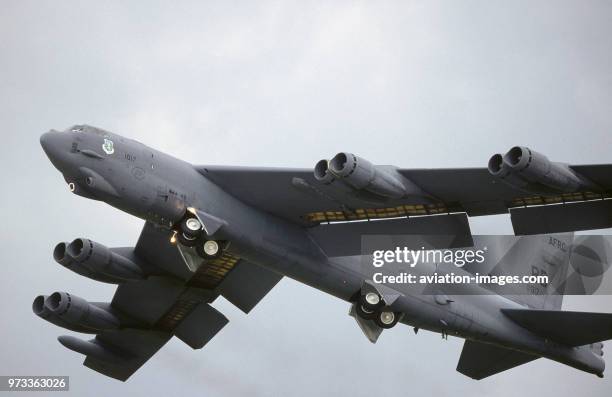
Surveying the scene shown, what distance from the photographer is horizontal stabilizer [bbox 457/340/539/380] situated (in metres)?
31.2

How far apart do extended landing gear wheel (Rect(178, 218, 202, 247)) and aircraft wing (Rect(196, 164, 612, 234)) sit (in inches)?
56.1

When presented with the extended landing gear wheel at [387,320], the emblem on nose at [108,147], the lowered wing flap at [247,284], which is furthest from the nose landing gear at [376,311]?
the emblem on nose at [108,147]

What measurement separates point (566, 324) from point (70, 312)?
48.9ft

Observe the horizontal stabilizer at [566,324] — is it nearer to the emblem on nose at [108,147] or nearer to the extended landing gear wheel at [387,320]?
the extended landing gear wheel at [387,320]

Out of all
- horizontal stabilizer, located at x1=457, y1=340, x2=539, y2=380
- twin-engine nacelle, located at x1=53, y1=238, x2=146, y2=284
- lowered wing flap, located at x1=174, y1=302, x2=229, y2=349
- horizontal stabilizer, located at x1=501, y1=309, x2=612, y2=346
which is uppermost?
horizontal stabilizer, located at x1=501, y1=309, x2=612, y2=346

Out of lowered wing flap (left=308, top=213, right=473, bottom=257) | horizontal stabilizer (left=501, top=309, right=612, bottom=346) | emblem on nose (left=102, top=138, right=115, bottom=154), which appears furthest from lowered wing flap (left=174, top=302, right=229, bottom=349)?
emblem on nose (left=102, top=138, right=115, bottom=154)

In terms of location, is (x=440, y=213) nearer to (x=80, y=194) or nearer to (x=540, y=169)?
(x=540, y=169)

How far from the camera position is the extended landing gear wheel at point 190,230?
23.9 m

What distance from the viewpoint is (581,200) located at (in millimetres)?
24250

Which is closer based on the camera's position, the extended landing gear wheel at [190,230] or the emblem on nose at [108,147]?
the emblem on nose at [108,147]

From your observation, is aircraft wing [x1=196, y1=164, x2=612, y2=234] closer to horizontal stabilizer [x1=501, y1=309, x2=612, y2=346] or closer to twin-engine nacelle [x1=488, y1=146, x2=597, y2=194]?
twin-engine nacelle [x1=488, y1=146, x2=597, y2=194]

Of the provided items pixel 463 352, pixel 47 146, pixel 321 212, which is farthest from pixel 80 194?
pixel 463 352

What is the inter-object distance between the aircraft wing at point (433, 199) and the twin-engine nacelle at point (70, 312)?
26.2ft

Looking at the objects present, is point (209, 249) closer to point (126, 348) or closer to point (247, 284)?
point (247, 284)
